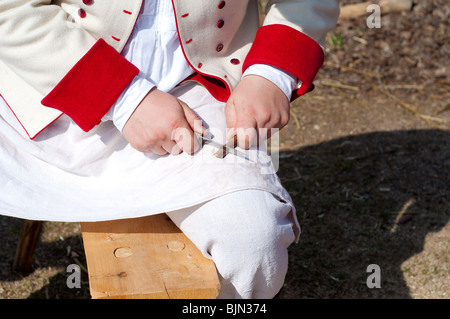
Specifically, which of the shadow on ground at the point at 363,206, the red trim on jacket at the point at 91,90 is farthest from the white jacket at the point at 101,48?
the shadow on ground at the point at 363,206

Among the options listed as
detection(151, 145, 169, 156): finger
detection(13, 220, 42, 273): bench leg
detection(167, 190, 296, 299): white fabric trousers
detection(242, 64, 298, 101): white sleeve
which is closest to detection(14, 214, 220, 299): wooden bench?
detection(167, 190, 296, 299): white fabric trousers

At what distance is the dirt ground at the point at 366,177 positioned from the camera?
1.84 metres

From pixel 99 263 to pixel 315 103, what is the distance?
5.55ft

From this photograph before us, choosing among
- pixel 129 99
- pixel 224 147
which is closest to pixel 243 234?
pixel 224 147

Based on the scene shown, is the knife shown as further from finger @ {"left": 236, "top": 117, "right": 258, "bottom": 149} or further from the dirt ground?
the dirt ground

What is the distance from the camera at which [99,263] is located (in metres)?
1.17

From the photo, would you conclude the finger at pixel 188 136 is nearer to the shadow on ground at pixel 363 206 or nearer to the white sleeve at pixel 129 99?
the white sleeve at pixel 129 99

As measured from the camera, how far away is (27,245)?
1.81 meters

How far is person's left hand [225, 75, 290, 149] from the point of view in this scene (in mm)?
1229

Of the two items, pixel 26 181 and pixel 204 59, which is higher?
pixel 204 59

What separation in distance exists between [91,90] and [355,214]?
116 cm

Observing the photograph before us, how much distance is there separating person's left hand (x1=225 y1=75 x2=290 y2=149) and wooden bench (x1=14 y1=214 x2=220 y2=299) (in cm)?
24
